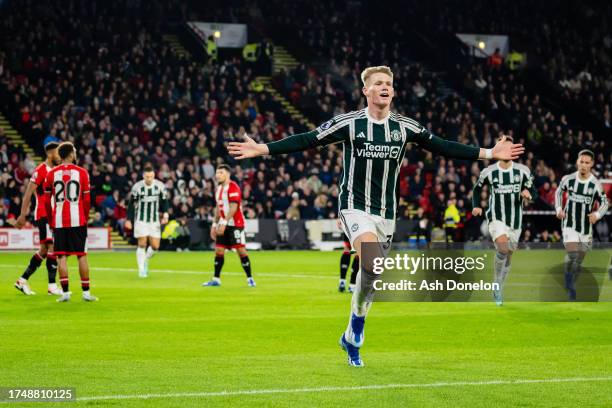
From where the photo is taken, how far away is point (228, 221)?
21953 millimetres

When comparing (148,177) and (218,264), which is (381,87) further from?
(148,177)

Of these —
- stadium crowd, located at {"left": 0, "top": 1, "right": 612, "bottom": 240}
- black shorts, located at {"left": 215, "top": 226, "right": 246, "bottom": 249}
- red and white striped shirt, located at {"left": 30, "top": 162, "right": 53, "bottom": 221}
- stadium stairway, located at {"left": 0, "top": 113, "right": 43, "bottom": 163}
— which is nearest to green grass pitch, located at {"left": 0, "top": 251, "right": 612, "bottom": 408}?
red and white striped shirt, located at {"left": 30, "top": 162, "right": 53, "bottom": 221}

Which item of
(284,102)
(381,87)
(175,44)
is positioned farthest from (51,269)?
(175,44)

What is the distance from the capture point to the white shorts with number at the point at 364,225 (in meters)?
10.2

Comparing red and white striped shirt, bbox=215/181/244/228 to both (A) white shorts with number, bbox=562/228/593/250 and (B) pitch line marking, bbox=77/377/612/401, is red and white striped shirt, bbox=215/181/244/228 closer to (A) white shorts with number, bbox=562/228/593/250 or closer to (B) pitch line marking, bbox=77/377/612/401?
(A) white shorts with number, bbox=562/228/593/250

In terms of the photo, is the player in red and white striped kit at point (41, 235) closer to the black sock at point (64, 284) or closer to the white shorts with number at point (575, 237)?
the black sock at point (64, 284)

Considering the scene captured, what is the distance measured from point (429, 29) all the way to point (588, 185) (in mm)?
39955

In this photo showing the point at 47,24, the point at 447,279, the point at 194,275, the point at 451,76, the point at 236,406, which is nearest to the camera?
the point at 236,406

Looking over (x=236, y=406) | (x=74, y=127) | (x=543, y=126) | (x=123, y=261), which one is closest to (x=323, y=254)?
(x=123, y=261)

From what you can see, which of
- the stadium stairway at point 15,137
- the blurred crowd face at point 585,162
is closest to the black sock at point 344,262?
the blurred crowd face at point 585,162

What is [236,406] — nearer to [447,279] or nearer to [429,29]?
[447,279]

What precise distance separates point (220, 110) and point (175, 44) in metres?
7.69

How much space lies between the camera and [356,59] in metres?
53.6

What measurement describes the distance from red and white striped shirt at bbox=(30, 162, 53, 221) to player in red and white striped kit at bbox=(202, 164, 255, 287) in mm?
3935
